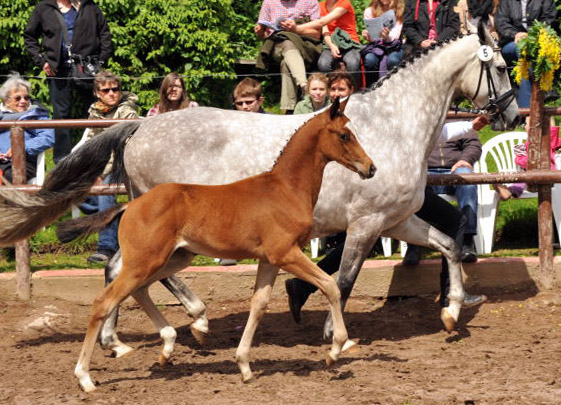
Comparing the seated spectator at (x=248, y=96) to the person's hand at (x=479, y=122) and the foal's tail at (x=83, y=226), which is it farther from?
the foal's tail at (x=83, y=226)

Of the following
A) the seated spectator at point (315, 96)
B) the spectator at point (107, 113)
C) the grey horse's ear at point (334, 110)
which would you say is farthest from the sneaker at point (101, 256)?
the grey horse's ear at point (334, 110)

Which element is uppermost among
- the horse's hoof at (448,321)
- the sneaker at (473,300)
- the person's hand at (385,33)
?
the person's hand at (385,33)

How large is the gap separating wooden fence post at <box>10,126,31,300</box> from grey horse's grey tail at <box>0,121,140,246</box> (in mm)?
1355

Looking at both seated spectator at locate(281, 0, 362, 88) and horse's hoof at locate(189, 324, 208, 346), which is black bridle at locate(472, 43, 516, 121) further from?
seated spectator at locate(281, 0, 362, 88)

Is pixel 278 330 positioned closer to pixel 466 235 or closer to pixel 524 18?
pixel 466 235

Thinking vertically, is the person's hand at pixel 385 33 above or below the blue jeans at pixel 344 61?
above

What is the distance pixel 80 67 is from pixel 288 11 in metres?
2.13

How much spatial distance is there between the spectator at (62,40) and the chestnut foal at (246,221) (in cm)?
458

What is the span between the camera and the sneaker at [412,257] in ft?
26.5

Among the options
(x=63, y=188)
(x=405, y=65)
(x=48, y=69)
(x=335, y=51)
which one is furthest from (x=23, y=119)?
(x=405, y=65)

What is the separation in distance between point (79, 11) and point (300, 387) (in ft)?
18.8

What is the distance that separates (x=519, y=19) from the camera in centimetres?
979

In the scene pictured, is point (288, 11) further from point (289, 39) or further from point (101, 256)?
point (101, 256)

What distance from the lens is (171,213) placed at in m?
5.77
